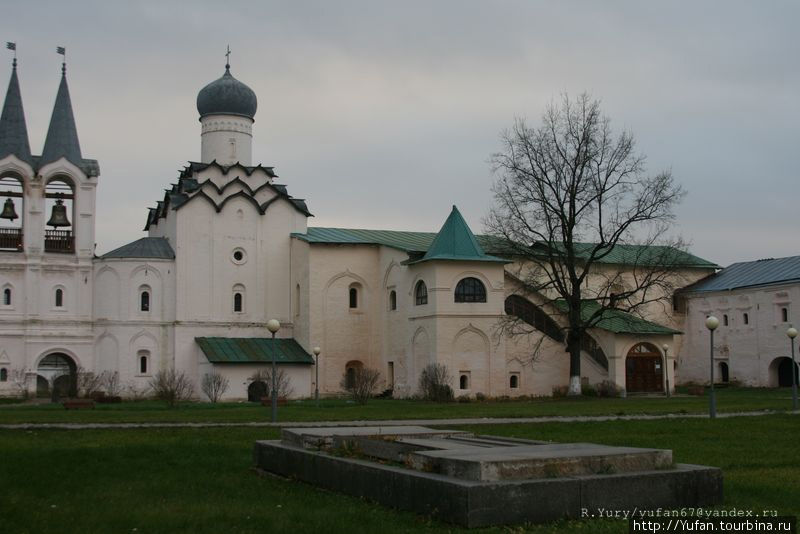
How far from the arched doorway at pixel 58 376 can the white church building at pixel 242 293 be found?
0.14 m

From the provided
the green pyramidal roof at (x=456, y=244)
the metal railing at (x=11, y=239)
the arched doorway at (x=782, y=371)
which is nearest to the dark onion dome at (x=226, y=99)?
the metal railing at (x=11, y=239)

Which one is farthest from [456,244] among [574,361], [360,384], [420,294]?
[360,384]

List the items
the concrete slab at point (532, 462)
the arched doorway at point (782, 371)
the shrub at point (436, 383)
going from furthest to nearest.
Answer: the arched doorway at point (782, 371)
the shrub at point (436, 383)
the concrete slab at point (532, 462)

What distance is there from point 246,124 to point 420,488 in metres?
37.9

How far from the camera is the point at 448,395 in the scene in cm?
3631

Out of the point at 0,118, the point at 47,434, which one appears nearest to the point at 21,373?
the point at 0,118

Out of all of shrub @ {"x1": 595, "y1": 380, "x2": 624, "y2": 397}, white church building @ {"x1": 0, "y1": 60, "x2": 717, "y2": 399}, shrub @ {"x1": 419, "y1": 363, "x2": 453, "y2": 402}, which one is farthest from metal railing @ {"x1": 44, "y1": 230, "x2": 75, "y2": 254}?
shrub @ {"x1": 595, "y1": 380, "x2": 624, "y2": 397}

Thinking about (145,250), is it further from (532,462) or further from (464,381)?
(532,462)

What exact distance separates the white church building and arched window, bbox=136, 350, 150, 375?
7 cm

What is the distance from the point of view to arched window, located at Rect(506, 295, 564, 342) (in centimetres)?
4231

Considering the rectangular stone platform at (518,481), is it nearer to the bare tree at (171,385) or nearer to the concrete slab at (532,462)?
the concrete slab at (532,462)

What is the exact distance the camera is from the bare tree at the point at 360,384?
1281 inches

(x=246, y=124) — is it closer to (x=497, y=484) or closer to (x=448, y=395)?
(x=448, y=395)

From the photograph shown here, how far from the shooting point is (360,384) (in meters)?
34.0
